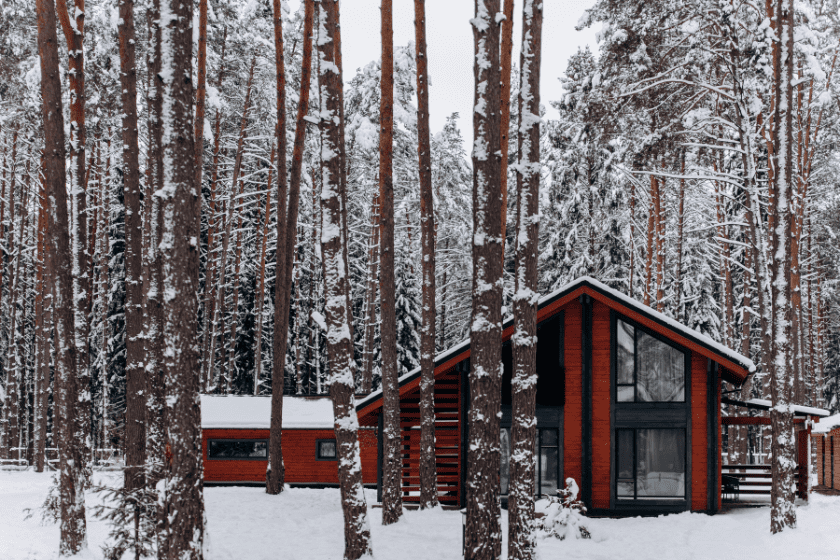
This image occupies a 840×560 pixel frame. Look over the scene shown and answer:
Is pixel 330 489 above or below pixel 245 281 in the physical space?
below

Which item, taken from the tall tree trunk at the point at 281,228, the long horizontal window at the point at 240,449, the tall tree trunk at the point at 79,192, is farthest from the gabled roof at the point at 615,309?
the long horizontal window at the point at 240,449

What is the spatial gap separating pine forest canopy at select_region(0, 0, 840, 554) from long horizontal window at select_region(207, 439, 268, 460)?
3.03m

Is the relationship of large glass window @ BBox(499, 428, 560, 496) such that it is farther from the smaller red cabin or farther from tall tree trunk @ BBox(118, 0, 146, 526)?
tall tree trunk @ BBox(118, 0, 146, 526)

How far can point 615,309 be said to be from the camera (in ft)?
51.8

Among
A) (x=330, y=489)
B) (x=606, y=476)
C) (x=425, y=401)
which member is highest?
(x=425, y=401)

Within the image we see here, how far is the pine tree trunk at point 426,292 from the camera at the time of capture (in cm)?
1367

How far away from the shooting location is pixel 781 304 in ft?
41.2

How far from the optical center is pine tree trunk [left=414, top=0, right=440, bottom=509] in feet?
44.9

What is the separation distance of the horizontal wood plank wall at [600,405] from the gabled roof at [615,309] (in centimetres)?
50

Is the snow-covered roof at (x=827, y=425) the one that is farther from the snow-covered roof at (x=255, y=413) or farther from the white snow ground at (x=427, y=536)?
the snow-covered roof at (x=255, y=413)

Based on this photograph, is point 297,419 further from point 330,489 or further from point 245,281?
point 245,281

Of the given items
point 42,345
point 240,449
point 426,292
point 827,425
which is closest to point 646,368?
point 426,292

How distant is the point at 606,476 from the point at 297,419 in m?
10.2

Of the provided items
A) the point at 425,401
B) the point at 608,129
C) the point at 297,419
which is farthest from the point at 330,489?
the point at 608,129
